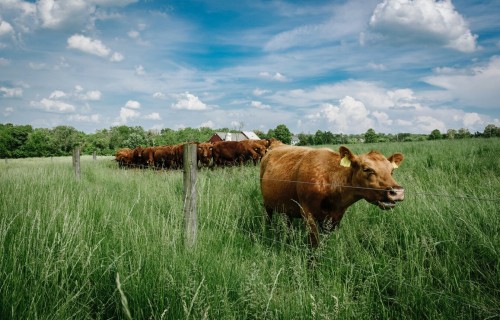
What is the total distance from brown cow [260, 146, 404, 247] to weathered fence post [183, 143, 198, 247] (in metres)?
1.24

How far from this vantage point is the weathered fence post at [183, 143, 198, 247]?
131 inches

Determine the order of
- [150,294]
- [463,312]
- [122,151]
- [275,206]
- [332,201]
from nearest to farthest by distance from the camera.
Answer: [150,294]
[463,312]
[332,201]
[275,206]
[122,151]

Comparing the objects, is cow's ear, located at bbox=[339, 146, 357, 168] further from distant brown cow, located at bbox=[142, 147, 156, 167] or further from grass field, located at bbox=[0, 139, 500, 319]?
distant brown cow, located at bbox=[142, 147, 156, 167]

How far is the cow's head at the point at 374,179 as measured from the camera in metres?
3.12

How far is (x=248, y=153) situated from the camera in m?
15.2

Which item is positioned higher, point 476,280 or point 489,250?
point 489,250

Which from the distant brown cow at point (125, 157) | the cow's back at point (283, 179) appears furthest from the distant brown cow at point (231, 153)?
the cow's back at point (283, 179)

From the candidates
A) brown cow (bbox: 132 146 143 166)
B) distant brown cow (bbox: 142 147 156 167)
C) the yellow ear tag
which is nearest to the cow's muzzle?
the yellow ear tag

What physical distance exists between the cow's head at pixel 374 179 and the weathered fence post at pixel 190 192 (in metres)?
1.75

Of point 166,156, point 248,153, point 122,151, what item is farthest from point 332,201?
point 122,151

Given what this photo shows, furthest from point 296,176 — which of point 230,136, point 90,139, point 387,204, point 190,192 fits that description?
point 90,139

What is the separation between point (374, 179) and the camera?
335 centimetres

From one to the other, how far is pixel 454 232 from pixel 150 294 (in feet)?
11.1

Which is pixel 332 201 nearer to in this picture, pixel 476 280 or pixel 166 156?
pixel 476 280
